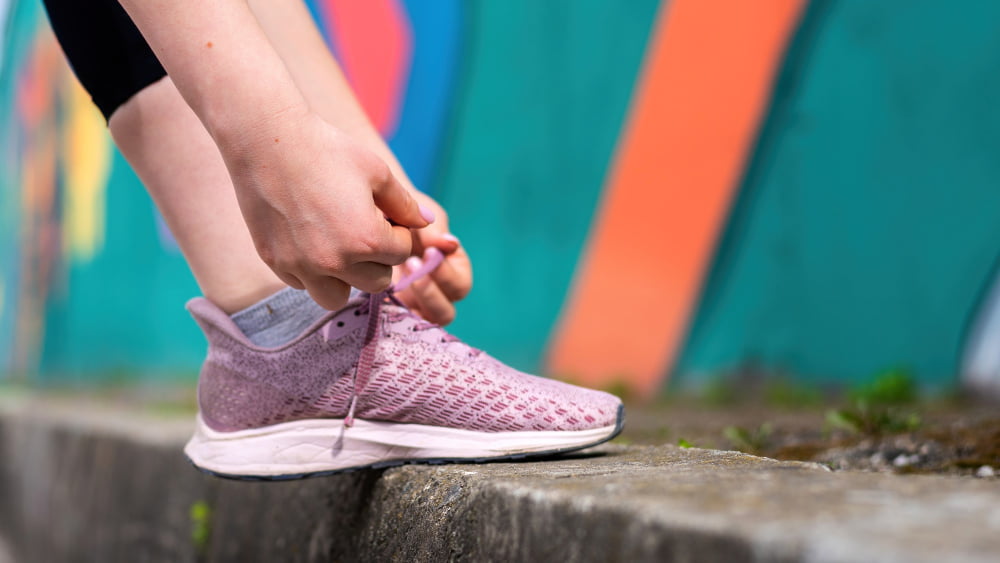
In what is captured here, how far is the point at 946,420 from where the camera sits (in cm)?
178

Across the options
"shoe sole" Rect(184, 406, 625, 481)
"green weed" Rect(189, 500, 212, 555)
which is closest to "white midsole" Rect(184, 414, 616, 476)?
"shoe sole" Rect(184, 406, 625, 481)

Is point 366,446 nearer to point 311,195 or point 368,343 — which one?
point 368,343

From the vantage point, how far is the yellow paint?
5926 mm

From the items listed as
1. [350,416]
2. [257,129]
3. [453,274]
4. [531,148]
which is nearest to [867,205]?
[531,148]

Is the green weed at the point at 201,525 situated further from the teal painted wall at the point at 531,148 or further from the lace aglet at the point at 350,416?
the teal painted wall at the point at 531,148

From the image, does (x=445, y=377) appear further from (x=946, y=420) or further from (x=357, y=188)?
(x=946, y=420)

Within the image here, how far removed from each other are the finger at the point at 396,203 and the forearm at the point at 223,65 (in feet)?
0.36

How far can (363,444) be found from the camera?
1164mm

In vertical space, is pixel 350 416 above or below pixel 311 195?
below

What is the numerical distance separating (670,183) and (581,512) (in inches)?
87.6

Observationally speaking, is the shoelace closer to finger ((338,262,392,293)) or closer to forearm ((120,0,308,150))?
finger ((338,262,392,293))

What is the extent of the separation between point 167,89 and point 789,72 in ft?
6.51

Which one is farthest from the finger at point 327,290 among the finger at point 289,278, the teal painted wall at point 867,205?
the teal painted wall at point 867,205

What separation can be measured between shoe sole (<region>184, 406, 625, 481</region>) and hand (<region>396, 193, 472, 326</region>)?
282 millimetres
